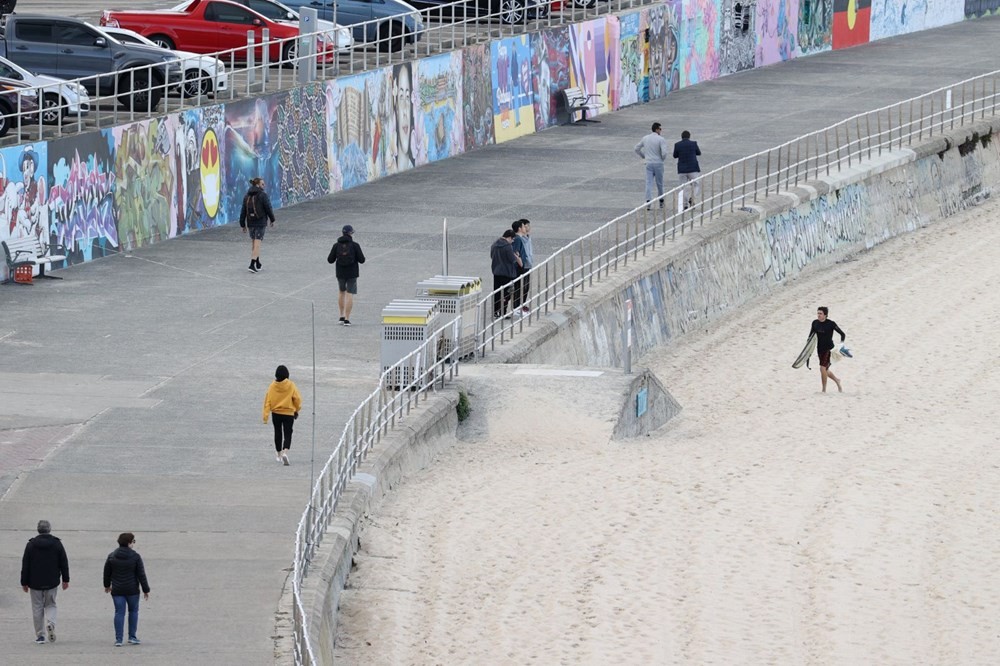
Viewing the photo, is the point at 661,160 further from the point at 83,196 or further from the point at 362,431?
the point at 362,431

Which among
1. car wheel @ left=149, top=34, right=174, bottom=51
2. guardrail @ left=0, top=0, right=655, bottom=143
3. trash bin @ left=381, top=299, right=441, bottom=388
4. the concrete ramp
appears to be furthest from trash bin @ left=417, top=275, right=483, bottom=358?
car wheel @ left=149, top=34, right=174, bottom=51

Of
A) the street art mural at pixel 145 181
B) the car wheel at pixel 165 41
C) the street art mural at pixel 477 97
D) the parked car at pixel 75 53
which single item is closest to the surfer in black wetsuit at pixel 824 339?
the street art mural at pixel 145 181

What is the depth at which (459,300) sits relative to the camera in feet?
78.8

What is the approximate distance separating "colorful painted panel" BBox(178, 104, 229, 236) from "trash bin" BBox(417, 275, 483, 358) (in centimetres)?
919

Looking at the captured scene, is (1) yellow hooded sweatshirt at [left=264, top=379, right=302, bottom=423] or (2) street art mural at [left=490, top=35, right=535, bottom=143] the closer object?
(1) yellow hooded sweatshirt at [left=264, top=379, right=302, bottom=423]

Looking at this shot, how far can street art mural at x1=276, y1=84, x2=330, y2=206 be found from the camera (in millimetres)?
35438

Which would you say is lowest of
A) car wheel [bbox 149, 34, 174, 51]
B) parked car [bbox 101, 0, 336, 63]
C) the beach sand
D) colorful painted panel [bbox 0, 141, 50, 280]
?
the beach sand

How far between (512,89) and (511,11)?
6.56ft

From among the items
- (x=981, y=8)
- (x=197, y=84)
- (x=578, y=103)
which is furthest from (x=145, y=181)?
(x=981, y=8)

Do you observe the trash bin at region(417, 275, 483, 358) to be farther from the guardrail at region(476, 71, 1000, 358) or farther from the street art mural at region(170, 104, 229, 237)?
the street art mural at region(170, 104, 229, 237)

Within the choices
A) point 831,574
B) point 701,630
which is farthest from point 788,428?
point 701,630

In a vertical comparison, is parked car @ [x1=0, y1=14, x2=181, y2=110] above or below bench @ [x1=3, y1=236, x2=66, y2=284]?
above

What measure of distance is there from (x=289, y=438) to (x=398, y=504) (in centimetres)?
162

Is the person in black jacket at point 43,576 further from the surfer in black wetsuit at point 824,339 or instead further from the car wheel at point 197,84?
the car wheel at point 197,84
